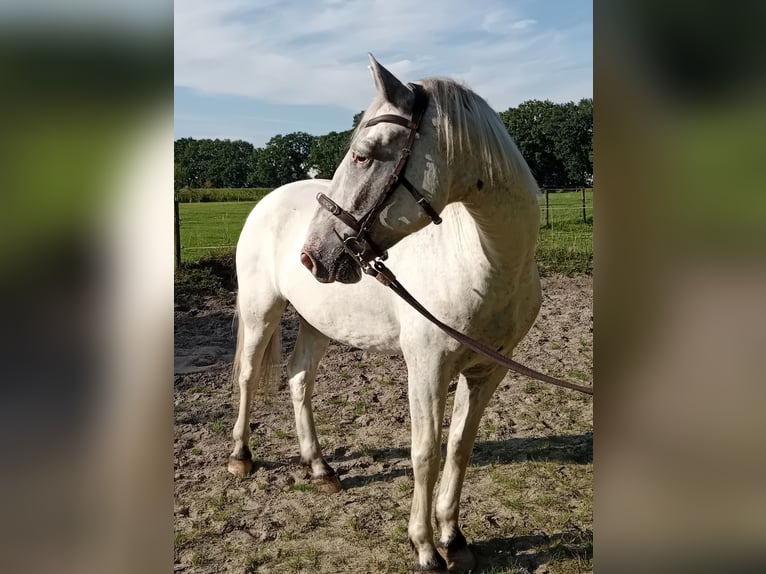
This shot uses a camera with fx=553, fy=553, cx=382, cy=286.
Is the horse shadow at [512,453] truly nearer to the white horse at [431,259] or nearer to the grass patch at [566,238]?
the white horse at [431,259]

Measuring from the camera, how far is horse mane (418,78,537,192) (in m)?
1.95

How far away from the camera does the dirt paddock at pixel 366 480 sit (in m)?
2.95

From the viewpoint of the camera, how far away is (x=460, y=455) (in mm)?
2816

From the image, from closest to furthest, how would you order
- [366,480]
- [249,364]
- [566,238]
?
[366,480] → [249,364] → [566,238]

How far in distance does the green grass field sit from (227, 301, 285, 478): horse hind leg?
19.0 feet

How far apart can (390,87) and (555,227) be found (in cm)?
1160

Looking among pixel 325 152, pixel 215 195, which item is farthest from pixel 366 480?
pixel 325 152

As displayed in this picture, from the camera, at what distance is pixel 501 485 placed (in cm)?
361

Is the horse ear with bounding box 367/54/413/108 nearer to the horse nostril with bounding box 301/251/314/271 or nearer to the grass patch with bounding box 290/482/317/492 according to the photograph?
the horse nostril with bounding box 301/251/314/271

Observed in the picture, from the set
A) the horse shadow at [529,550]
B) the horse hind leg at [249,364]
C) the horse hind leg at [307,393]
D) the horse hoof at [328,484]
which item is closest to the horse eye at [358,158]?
the horse hind leg at [249,364]

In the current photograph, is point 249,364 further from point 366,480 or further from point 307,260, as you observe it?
point 307,260

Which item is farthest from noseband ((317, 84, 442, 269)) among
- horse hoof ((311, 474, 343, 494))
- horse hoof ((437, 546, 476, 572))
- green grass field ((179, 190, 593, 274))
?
green grass field ((179, 190, 593, 274))
